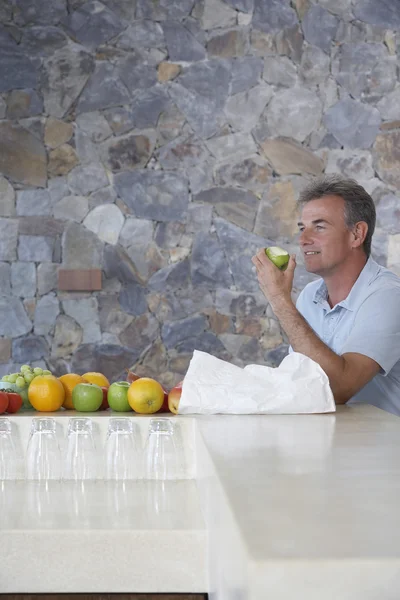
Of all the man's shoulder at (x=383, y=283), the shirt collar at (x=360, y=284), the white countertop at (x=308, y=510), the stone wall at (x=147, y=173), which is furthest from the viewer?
the stone wall at (x=147, y=173)

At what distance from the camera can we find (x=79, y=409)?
1817 mm

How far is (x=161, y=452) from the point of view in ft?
5.44

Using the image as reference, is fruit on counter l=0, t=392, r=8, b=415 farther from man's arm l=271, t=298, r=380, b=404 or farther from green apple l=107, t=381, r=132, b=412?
man's arm l=271, t=298, r=380, b=404

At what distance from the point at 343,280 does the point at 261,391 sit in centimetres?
97

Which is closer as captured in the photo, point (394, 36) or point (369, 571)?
point (369, 571)

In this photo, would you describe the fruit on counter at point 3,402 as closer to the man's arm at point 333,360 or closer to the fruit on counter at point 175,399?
the fruit on counter at point 175,399

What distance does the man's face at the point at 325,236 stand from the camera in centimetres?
253

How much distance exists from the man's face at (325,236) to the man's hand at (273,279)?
211 millimetres

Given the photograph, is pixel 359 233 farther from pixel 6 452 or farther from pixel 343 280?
pixel 6 452

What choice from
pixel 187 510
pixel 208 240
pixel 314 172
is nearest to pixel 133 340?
pixel 208 240

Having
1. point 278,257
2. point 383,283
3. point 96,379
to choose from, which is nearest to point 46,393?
point 96,379

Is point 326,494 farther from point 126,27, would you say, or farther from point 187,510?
point 126,27

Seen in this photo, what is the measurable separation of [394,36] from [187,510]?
3.62 m

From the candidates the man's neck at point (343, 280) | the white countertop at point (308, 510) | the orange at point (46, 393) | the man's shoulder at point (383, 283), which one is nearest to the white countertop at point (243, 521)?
the white countertop at point (308, 510)
